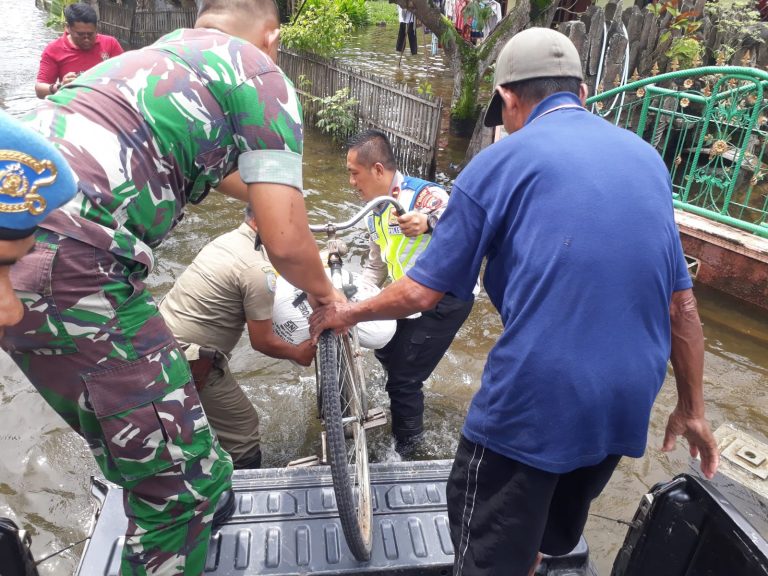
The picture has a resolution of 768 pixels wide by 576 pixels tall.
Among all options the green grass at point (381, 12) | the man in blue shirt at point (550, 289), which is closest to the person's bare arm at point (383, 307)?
the man in blue shirt at point (550, 289)

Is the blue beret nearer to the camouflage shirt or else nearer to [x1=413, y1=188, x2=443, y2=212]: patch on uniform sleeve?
the camouflage shirt

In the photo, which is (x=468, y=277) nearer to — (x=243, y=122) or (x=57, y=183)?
(x=243, y=122)

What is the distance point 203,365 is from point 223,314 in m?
0.27

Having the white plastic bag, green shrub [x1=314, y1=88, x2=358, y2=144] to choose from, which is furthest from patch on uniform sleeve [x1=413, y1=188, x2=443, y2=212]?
green shrub [x1=314, y1=88, x2=358, y2=144]

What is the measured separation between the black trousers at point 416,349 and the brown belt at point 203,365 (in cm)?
101

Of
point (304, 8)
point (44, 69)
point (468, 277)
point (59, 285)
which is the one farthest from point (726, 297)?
point (304, 8)

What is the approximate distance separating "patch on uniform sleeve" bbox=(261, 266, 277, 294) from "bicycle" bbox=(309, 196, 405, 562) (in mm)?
268

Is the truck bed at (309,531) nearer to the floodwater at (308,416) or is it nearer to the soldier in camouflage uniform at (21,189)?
the floodwater at (308,416)

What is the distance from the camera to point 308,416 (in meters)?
3.76

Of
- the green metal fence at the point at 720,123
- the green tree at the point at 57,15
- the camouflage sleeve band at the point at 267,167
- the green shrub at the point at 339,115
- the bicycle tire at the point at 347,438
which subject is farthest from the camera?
the green tree at the point at 57,15

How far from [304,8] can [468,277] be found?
9.65 meters

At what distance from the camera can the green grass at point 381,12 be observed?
71.5ft

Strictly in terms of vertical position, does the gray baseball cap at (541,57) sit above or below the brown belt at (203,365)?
above

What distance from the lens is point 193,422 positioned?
5.77 feet
